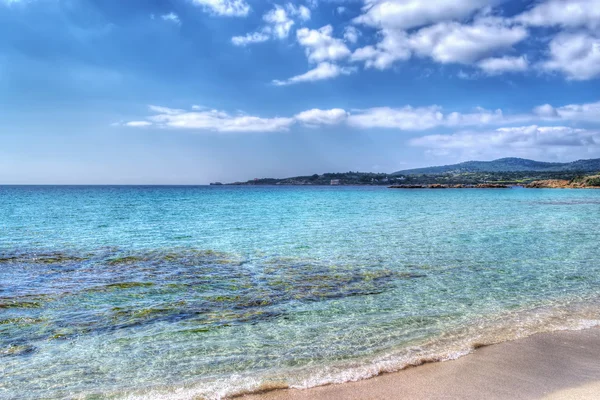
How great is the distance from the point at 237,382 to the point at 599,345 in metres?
7.27

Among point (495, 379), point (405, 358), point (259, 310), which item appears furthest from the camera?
point (259, 310)

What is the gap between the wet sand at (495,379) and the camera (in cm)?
598

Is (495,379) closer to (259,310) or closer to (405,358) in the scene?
(405,358)

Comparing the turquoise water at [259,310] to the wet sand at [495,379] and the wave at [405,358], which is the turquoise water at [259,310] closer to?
the wave at [405,358]

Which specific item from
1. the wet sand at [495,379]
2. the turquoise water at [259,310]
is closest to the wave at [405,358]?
the turquoise water at [259,310]

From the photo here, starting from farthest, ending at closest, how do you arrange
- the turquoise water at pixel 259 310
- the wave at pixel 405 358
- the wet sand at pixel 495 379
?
1. the turquoise water at pixel 259 310
2. the wave at pixel 405 358
3. the wet sand at pixel 495 379

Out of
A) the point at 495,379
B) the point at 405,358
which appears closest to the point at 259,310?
the point at 405,358

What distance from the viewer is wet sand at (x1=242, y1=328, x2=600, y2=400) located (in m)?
5.98

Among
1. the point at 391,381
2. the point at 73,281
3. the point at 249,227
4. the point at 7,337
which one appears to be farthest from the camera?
the point at 249,227

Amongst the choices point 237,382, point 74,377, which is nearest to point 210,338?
point 237,382

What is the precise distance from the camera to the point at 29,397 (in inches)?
240

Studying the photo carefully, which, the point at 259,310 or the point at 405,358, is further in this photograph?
the point at 259,310

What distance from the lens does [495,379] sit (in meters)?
6.46

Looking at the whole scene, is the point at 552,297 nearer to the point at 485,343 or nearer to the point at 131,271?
the point at 485,343
